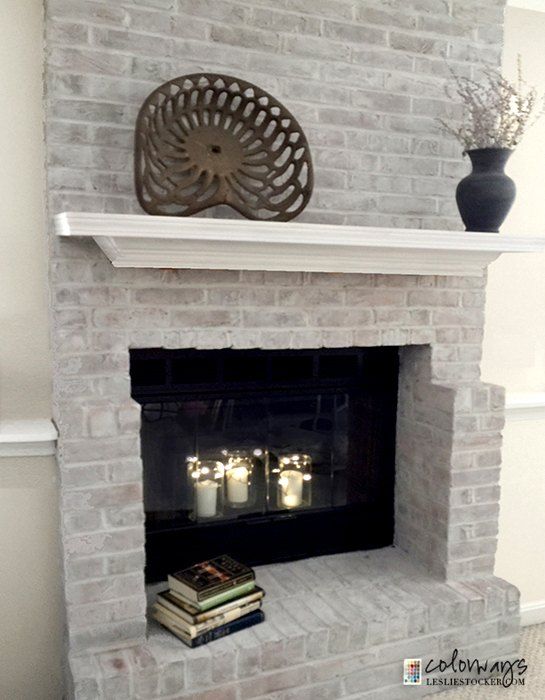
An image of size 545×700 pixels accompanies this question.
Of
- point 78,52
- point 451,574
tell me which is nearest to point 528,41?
point 78,52

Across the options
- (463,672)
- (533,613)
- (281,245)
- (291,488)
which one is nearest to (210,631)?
(291,488)

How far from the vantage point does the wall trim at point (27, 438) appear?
1922mm

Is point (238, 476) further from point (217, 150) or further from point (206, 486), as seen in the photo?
point (217, 150)

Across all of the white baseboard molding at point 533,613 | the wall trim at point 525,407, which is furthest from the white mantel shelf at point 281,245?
the white baseboard molding at point 533,613

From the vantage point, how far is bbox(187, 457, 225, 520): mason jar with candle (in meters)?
2.28

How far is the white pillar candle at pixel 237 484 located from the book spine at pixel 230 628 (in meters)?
0.44

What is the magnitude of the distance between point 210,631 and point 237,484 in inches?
21.8

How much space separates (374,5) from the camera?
202 centimetres

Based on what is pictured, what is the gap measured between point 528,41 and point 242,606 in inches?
92.0

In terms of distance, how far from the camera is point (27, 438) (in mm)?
1921

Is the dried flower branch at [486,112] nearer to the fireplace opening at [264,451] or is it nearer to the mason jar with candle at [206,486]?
the fireplace opening at [264,451]

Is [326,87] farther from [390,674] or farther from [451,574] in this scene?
[390,674]

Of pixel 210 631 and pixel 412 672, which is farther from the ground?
pixel 210 631

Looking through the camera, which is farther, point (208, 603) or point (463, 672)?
point (463, 672)
